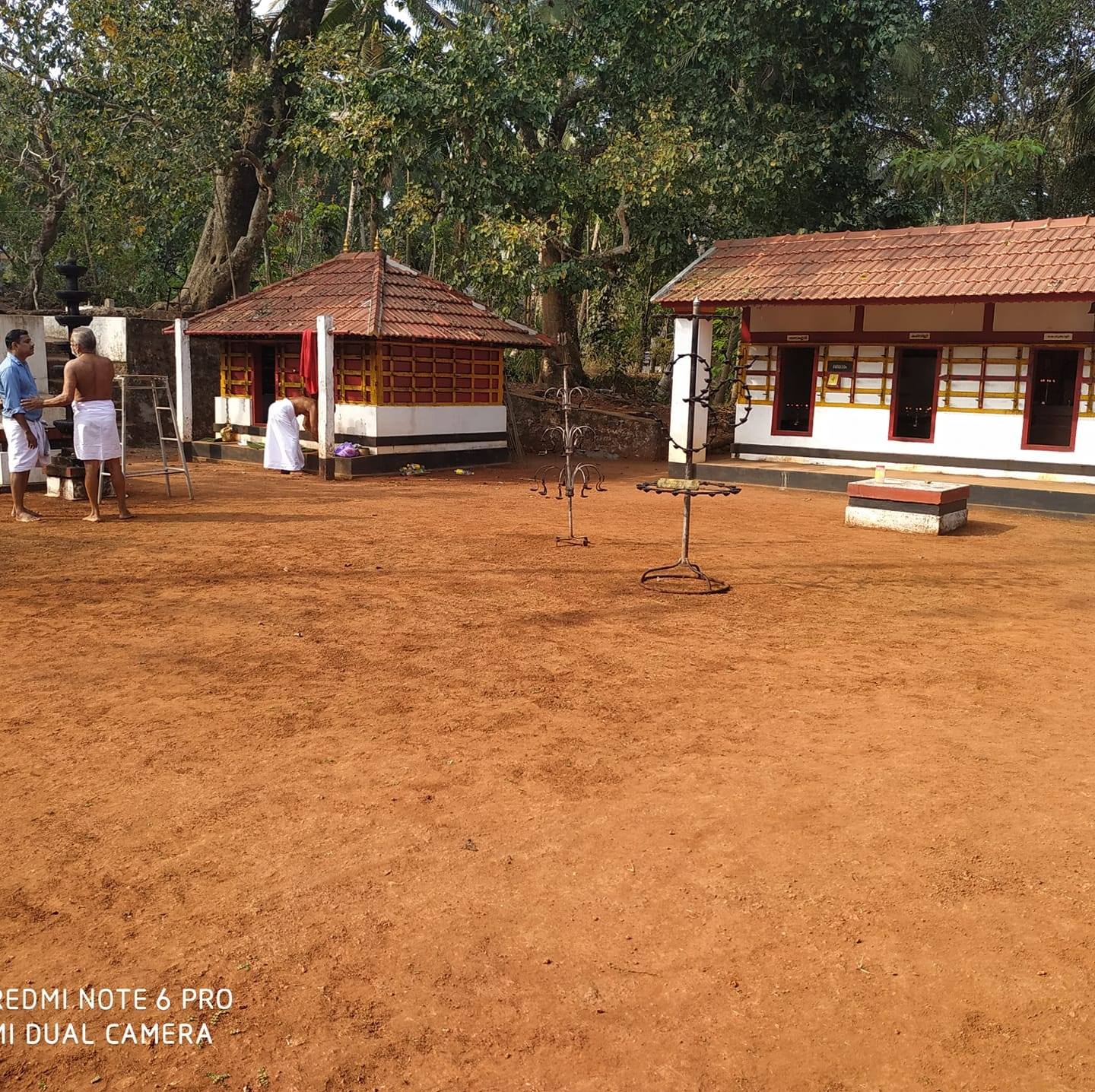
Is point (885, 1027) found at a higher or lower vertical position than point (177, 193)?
lower

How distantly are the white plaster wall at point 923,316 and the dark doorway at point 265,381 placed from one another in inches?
364

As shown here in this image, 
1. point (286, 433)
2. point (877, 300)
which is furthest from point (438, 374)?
point (877, 300)

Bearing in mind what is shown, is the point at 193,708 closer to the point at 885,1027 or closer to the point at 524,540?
the point at 885,1027

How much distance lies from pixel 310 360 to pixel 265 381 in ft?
10.6

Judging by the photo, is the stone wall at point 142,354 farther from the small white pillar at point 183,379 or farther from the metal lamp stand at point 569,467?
the metal lamp stand at point 569,467

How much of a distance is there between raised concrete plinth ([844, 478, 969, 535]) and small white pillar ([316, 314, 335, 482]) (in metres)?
7.01

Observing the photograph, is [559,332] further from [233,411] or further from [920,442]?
[920,442]

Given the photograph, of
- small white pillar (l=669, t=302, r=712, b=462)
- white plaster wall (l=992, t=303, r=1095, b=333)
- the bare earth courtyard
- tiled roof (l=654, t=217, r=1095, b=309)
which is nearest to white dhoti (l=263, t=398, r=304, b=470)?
small white pillar (l=669, t=302, r=712, b=462)

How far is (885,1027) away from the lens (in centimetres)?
275

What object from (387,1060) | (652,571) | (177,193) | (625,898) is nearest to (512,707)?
(625,898)

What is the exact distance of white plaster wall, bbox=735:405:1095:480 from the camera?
14266 millimetres

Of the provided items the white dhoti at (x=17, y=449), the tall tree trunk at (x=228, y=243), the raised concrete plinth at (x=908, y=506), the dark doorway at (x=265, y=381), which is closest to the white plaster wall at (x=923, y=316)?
the raised concrete plinth at (x=908, y=506)

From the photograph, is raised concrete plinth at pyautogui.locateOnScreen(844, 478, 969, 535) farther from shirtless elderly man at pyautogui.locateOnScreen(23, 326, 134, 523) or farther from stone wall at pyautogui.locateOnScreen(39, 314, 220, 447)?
stone wall at pyautogui.locateOnScreen(39, 314, 220, 447)

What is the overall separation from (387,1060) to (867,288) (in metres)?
13.3
